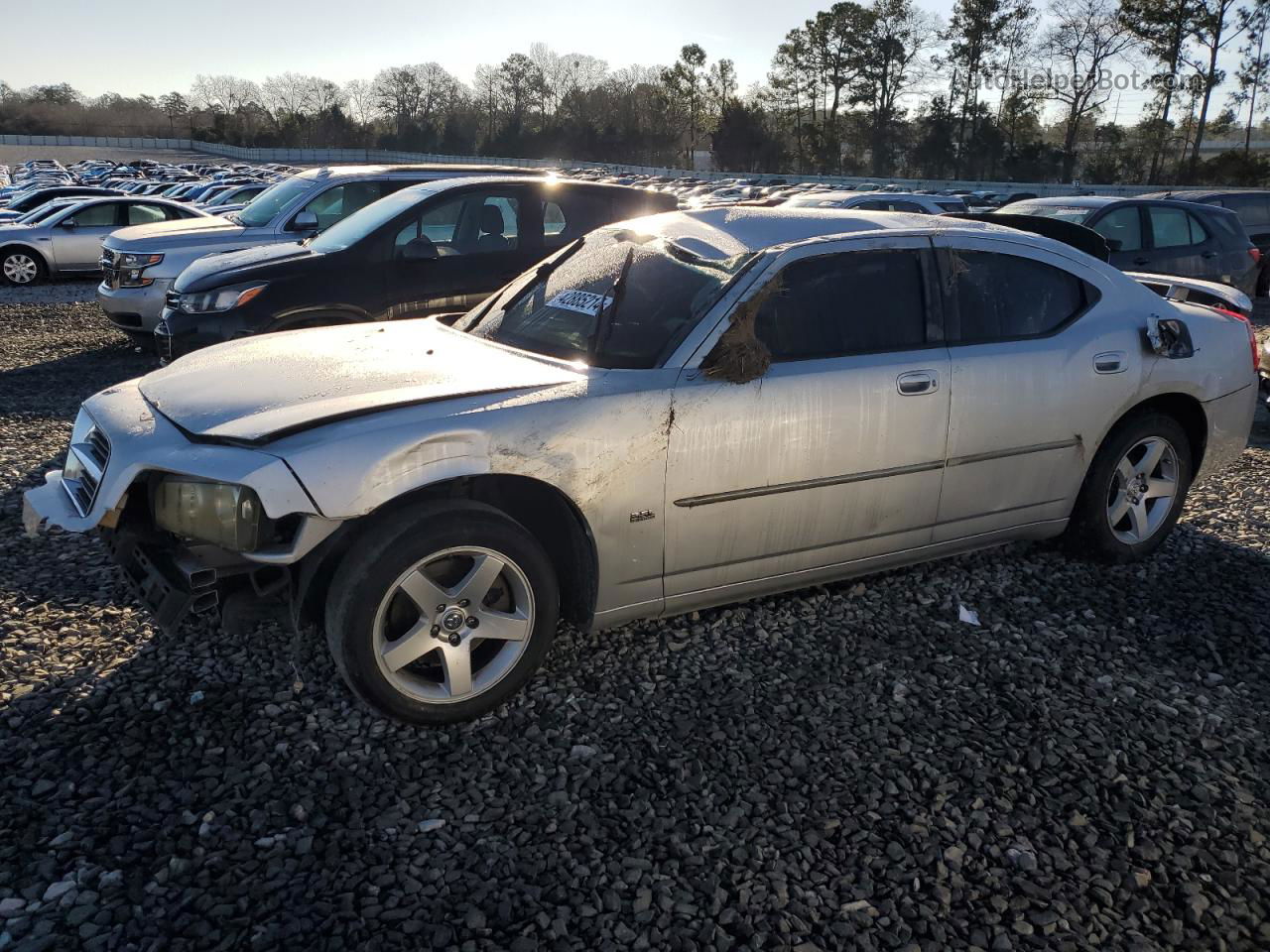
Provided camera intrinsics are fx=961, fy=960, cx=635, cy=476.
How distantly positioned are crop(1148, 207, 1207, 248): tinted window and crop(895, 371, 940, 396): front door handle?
28.3 feet

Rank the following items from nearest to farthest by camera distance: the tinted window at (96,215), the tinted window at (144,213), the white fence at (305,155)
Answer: the tinted window at (96,215) → the tinted window at (144,213) → the white fence at (305,155)

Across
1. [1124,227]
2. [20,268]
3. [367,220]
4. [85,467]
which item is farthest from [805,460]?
[20,268]

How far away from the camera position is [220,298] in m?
7.06

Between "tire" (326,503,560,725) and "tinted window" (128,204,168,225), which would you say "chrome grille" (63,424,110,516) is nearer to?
"tire" (326,503,560,725)

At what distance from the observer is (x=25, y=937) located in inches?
90.2

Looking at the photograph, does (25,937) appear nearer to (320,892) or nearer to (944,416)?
(320,892)

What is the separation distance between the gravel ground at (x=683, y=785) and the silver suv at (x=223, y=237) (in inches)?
229

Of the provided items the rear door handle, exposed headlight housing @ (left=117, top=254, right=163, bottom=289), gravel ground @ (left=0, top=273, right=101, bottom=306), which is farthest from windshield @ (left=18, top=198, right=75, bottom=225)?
the rear door handle

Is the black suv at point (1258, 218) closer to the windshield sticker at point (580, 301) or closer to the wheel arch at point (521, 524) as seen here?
the windshield sticker at point (580, 301)

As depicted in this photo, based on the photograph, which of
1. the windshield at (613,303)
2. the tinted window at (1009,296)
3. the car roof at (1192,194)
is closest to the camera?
the windshield at (613,303)

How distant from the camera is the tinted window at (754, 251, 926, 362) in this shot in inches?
145

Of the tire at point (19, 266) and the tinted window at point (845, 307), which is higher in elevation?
the tinted window at point (845, 307)

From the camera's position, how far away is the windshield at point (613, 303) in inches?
143

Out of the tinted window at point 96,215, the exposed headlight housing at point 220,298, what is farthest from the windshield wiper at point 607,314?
the tinted window at point 96,215
